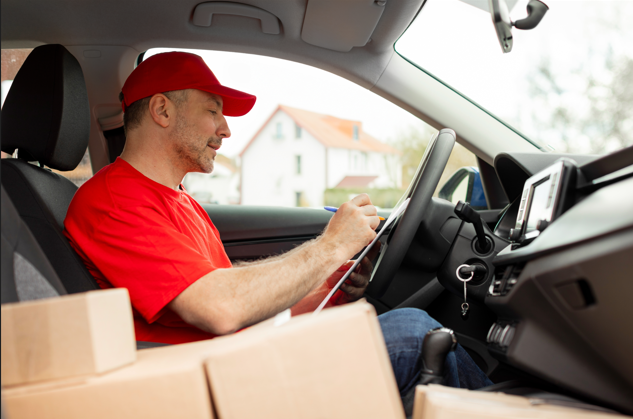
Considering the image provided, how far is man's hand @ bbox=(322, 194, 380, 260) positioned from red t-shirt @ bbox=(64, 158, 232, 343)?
305 mm

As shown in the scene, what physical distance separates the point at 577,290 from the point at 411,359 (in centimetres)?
40

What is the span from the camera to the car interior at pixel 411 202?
72 cm

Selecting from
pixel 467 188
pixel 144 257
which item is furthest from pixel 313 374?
pixel 467 188

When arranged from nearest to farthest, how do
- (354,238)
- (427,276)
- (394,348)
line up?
(394,348)
(354,238)
(427,276)

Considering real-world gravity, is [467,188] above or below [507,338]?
above

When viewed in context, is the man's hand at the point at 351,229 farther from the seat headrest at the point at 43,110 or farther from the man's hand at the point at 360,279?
the seat headrest at the point at 43,110

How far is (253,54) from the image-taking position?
191 centimetres

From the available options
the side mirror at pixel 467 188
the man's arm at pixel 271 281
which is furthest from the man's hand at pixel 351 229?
the side mirror at pixel 467 188

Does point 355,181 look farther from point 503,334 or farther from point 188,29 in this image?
point 503,334

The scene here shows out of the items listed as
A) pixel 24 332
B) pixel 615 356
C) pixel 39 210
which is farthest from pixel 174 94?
pixel 615 356

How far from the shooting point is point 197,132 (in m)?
1.37

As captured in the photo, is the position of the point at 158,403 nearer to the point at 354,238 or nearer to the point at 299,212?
the point at 354,238

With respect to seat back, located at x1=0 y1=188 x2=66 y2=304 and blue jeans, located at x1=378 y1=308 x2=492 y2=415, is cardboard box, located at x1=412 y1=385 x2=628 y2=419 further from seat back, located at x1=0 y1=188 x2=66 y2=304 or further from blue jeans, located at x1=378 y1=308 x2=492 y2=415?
seat back, located at x1=0 y1=188 x2=66 y2=304

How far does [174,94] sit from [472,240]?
3.02 ft
